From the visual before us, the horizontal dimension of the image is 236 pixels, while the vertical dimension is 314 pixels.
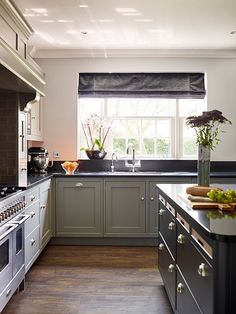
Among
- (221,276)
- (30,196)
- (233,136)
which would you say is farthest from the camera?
(233,136)

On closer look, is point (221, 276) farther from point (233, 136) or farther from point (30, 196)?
point (233, 136)

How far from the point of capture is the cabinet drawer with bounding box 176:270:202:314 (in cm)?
183

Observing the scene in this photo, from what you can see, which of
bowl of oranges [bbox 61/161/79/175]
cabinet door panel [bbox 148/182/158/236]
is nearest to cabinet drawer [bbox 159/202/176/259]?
cabinet door panel [bbox 148/182/158/236]

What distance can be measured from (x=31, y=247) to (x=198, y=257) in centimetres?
208

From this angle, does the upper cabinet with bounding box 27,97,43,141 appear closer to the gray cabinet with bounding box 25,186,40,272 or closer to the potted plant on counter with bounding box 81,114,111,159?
the potted plant on counter with bounding box 81,114,111,159

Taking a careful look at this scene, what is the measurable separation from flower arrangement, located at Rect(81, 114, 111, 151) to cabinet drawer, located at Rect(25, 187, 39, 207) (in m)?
1.63

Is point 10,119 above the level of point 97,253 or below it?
above

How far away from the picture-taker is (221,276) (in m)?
1.39

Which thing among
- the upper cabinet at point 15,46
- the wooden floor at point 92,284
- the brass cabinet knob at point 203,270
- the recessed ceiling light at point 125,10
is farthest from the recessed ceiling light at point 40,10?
the brass cabinet knob at point 203,270

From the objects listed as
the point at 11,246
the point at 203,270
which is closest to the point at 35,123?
the point at 11,246

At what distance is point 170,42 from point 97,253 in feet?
9.12

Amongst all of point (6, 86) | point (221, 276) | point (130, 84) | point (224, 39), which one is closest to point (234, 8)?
point (224, 39)

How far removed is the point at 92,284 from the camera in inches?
125

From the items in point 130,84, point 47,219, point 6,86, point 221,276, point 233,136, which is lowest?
point 47,219
